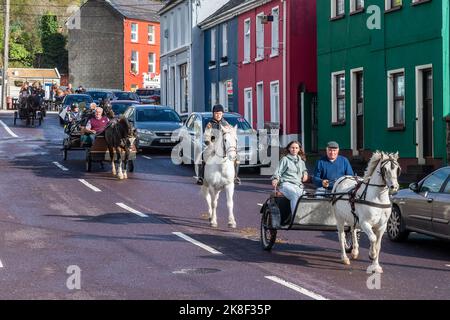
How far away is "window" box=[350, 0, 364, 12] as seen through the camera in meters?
35.3

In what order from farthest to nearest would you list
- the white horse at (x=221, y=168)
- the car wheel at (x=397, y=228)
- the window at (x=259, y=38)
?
the window at (x=259, y=38), the white horse at (x=221, y=168), the car wheel at (x=397, y=228)

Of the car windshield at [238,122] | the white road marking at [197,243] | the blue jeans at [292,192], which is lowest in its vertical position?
the white road marking at [197,243]

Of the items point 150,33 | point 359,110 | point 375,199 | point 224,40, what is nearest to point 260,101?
point 224,40

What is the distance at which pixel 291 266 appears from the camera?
14680mm

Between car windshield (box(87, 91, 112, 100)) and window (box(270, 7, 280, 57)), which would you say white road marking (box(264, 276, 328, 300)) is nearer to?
window (box(270, 7, 280, 57))

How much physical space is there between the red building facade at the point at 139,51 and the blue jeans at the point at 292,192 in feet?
261

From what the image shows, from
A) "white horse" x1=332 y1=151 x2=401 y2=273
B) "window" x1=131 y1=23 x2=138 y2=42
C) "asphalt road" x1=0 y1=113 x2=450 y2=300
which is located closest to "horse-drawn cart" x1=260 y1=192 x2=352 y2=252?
"asphalt road" x1=0 y1=113 x2=450 y2=300

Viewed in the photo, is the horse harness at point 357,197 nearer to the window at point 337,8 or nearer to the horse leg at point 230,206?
the horse leg at point 230,206

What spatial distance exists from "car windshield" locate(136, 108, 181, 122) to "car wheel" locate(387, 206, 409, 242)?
2119cm

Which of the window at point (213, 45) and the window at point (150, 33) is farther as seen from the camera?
the window at point (150, 33)

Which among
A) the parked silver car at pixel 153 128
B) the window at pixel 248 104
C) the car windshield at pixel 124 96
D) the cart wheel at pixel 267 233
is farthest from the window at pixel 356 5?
the car windshield at pixel 124 96

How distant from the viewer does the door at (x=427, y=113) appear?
30.4m
